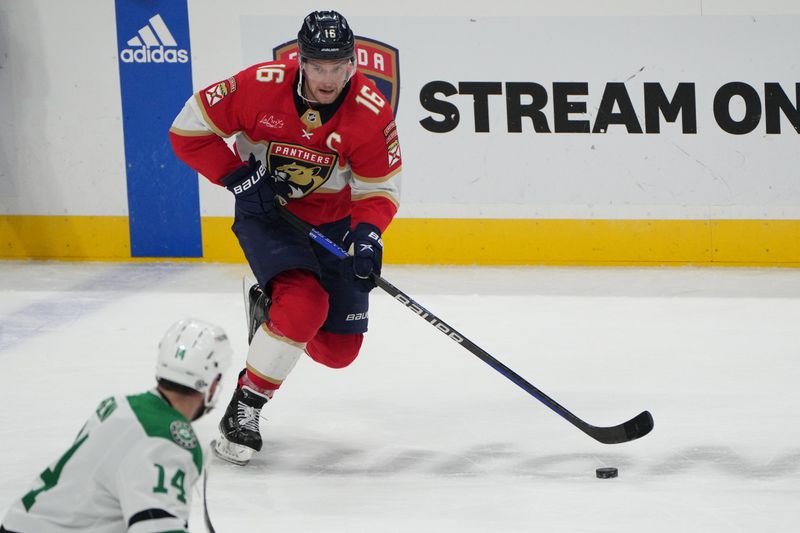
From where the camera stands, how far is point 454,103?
20.0 ft

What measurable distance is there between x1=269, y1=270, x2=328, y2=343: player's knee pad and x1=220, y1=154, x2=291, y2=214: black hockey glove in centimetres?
21

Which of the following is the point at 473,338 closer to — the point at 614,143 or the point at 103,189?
the point at 614,143

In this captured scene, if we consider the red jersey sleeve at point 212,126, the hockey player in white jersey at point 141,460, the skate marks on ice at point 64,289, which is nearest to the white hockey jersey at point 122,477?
the hockey player in white jersey at point 141,460

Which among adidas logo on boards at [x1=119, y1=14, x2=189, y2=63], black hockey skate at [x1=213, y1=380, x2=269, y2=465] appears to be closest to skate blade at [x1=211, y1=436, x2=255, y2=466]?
black hockey skate at [x1=213, y1=380, x2=269, y2=465]

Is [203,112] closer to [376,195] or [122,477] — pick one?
[376,195]

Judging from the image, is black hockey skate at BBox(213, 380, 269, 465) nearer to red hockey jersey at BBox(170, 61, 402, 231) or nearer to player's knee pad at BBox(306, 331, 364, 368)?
player's knee pad at BBox(306, 331, 364, 368)

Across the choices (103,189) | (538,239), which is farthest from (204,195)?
(538,239)

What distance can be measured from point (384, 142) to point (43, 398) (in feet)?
4.72

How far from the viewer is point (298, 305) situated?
363 centimetres

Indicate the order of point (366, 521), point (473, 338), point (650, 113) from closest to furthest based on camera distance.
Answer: point (366, 521)
point (473, 338)
point (650, 113)

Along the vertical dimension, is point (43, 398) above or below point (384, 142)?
below

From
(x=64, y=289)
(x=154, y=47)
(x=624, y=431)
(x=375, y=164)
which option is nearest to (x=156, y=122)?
(x=154, y=47)

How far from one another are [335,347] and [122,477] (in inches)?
78.3

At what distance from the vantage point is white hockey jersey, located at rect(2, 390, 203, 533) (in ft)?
6.47
